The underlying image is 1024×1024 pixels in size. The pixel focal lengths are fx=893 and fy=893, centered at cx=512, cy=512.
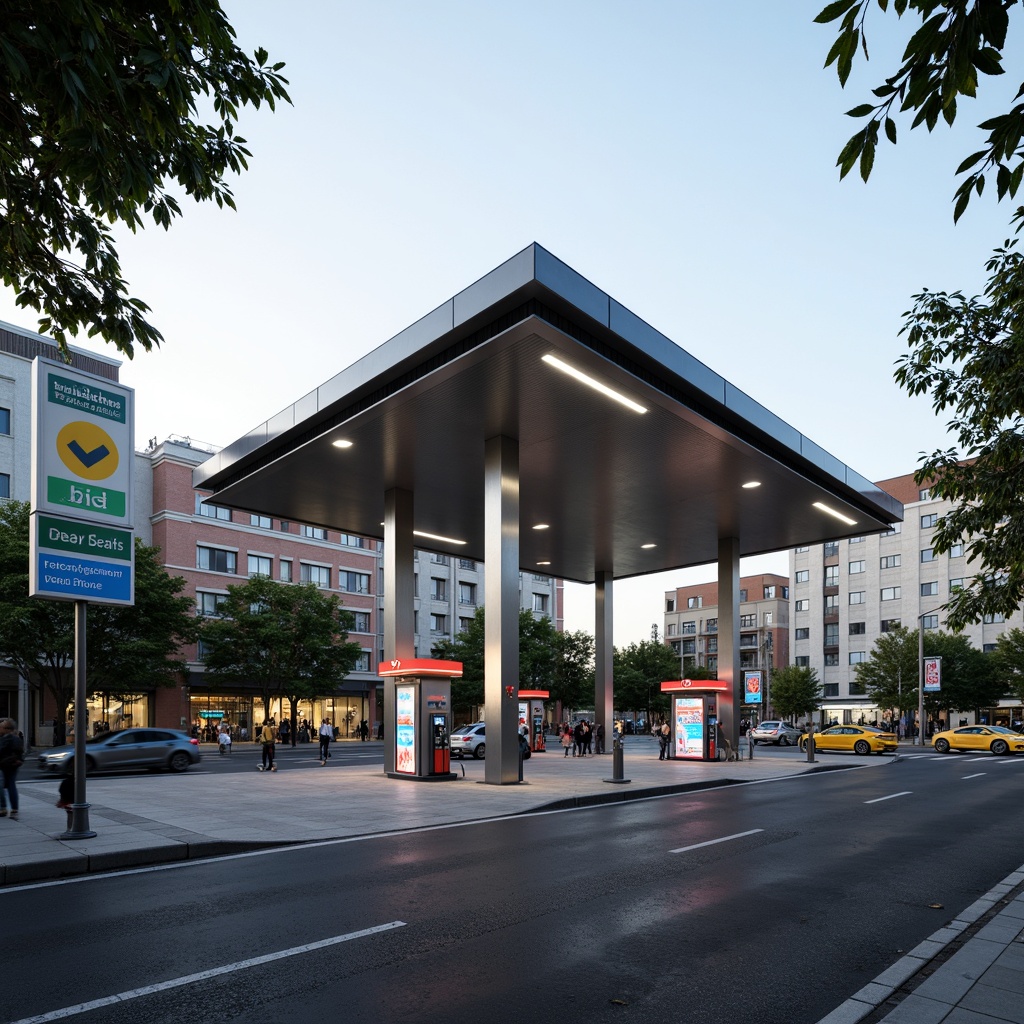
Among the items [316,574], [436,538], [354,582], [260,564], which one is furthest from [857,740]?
[260,564]

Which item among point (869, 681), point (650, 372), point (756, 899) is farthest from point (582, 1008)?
point (869, 681)

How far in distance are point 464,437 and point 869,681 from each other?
55.9 meters

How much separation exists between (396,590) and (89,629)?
2371 cm

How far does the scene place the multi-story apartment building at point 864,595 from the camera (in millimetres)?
84375

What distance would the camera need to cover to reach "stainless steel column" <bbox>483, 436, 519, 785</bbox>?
811 inches

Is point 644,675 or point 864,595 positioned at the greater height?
point 864,595

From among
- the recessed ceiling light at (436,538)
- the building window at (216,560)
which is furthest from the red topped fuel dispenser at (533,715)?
the building window at (216,560)

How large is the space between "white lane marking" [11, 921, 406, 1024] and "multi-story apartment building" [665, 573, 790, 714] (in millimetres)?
100984

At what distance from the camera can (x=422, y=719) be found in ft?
75.7

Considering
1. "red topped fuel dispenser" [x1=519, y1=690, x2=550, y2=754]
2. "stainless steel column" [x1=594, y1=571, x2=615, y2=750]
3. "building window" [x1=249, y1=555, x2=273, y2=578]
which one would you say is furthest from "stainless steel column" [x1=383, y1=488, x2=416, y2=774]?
"building window" [x1=249, y1=555, x2=273, y2=578]

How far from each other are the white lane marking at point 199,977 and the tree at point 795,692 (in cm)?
8034

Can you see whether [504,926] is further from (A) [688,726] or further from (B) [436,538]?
(B) [436,538]

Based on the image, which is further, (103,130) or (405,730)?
(405,730)

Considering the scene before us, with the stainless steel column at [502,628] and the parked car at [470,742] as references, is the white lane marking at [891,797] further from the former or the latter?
the parked car at [470,742]
